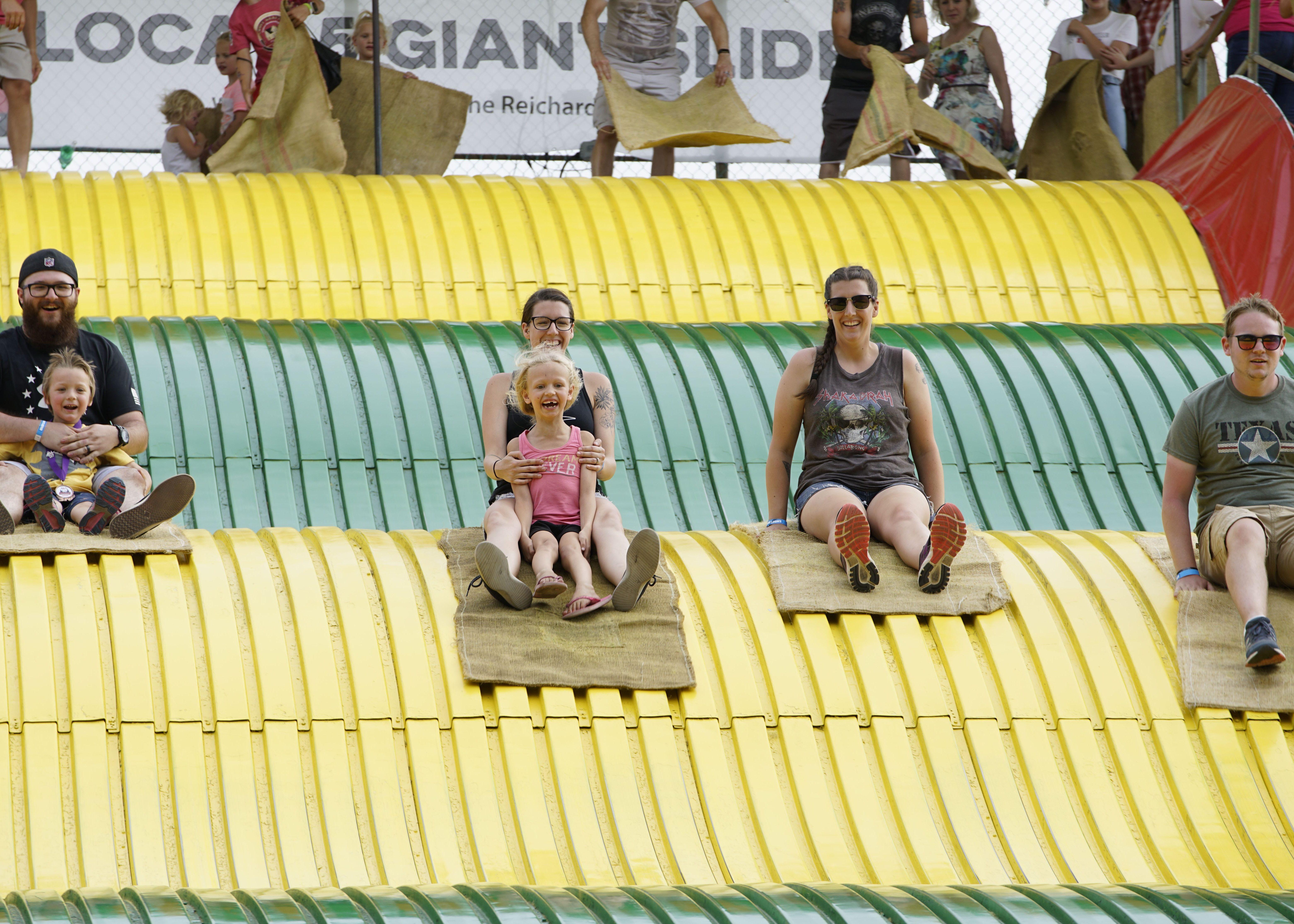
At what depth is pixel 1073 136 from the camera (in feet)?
40.5

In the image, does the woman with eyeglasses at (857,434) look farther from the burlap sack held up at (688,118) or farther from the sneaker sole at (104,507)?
the burlap sack held up at (688,118)

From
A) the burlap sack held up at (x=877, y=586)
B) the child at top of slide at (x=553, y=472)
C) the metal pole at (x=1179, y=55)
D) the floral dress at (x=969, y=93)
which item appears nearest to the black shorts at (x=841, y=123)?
the floral dress at (x=969, y=93)

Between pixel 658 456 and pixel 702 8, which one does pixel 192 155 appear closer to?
pixel 702 8

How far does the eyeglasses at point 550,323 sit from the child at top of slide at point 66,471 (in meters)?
1.71

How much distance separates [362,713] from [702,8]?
6742mm

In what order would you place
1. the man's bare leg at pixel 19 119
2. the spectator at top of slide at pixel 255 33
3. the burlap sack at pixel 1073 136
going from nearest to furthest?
the man's bare leg at pixel 19 119 → the spectator at top of slide at pixel 255 33 → the burlap sack at pixel 1073 136

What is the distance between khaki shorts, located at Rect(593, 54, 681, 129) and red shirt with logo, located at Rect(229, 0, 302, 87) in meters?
Answer: 2.19

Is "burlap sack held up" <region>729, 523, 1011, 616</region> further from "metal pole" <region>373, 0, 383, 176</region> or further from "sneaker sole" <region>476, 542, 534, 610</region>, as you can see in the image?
"metal pole" <region>373, 0, 383, 176</region>

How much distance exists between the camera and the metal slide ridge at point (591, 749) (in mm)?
5695

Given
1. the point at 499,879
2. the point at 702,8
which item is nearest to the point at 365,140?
the point at 702,8

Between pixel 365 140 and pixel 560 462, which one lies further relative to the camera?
pixel 365 140

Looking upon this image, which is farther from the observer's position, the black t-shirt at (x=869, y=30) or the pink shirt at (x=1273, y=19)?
the black t-shirt at (x=869, y=30)

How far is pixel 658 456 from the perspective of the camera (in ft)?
29.2

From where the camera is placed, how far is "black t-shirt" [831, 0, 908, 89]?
11648mm
